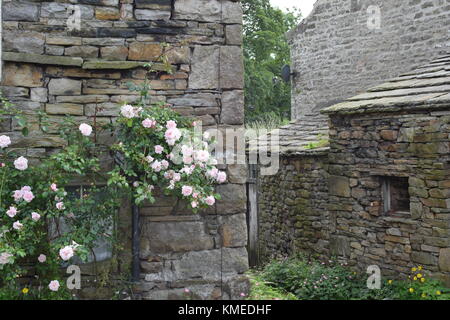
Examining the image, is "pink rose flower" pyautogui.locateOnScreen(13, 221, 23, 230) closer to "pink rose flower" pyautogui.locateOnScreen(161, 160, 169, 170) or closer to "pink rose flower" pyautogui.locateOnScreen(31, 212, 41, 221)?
"pink rose flower" pyautogui.locateOnScreen(31, 212, 41, 221)

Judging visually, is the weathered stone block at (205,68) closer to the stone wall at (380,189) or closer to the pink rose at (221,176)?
the pink rose at (221,176)

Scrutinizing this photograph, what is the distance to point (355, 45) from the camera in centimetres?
1001

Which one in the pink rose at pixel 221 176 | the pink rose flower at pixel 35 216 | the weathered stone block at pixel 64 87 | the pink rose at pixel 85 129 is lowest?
the pink rose flower at pixel 35 216

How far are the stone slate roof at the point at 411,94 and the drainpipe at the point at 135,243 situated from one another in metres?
3.95

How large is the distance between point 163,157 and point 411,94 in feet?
13.5

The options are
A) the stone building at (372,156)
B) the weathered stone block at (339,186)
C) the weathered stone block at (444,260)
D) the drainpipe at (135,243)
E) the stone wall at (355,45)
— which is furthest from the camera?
the stone wall at (355,45)

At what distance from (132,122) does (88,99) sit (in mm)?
486

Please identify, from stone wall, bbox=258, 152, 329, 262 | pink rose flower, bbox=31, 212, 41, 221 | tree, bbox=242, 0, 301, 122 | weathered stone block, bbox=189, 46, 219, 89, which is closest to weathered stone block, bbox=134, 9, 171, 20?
weathered stone block, bbox=189, 46, 219, 89

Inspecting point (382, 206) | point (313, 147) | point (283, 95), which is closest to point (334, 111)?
Answer: point (313, 147)

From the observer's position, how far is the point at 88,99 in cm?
372

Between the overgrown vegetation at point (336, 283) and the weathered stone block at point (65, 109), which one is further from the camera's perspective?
the overgrown vegetation at point (336, 283)

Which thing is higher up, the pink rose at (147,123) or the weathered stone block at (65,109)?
the weathered stone block at (65,109)

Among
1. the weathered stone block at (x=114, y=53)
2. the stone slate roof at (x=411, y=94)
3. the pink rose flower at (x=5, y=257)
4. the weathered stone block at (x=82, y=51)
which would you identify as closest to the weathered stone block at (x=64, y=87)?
the weathered stone block at (x=82, y=51)

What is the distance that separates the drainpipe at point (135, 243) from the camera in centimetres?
369
